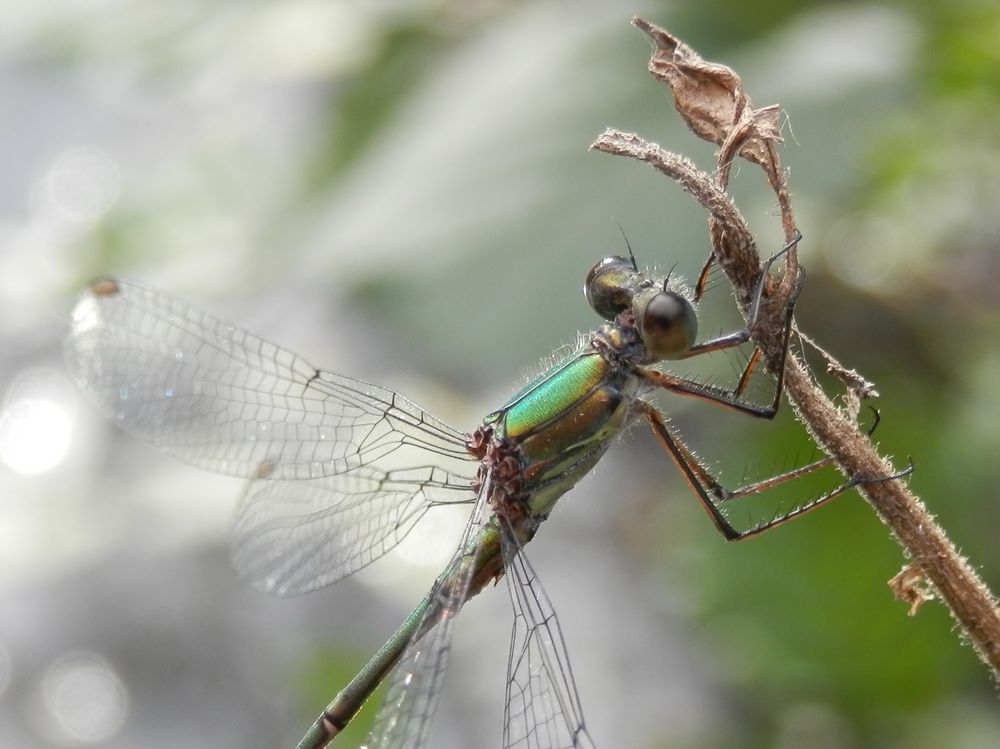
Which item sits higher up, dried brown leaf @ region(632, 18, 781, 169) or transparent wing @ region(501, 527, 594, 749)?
dried brown leaf @ region(632, 18, 781, 169)

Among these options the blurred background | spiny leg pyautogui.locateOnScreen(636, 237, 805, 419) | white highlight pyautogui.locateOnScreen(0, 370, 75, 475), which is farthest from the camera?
white highlight pyautogui.locateOnScreen(0, 370, 75, 475)

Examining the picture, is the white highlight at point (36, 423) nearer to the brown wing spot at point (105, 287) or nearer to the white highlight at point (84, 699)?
the white highlight at point (84, 699)

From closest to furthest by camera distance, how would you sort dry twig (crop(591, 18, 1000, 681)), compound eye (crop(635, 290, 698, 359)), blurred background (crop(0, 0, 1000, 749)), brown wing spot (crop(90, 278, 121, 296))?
dry twig (crop(591, 18, 1000, 681)) < compound eye (crop(635, 290, 698, 359)) < brown wing spot (crop(90, 278, 121, 296)) < blurred background (crop(0, 0, 1000, 749))

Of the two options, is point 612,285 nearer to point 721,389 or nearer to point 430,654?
point 721,389

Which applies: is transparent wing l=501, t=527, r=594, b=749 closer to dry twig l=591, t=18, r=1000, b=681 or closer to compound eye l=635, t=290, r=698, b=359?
compound eye l=635, t=290, r=698, b=359

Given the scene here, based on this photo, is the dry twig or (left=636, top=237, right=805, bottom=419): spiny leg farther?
(left=636, top=237, right=805, bottom=419): spiny leg

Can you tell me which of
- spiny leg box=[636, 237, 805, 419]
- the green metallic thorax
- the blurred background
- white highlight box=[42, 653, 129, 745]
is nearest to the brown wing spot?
the blurred background

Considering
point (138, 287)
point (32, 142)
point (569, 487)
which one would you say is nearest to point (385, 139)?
point (138, 287)

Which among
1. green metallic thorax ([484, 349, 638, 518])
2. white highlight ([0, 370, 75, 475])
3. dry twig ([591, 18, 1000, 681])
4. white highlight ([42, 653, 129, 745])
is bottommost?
dry twig ([591, 18, 1000, 681])

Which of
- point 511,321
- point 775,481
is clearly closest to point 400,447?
point 511,321

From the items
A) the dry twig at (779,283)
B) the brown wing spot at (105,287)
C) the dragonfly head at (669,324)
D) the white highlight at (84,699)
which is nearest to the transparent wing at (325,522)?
the brown wing spot at (105,287)
